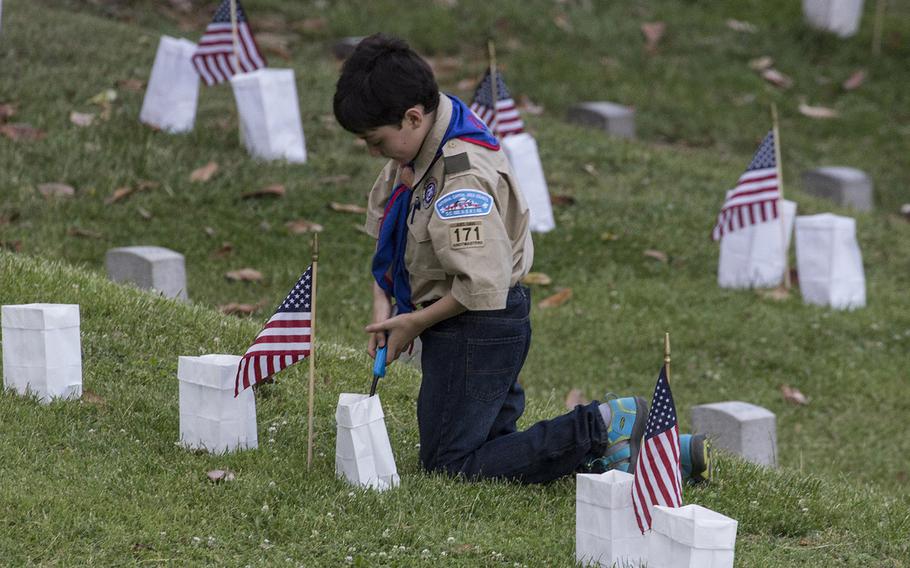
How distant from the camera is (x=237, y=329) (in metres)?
5.33

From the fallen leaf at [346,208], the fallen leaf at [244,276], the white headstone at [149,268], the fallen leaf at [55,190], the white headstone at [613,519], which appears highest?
the white headstone at [613,519]

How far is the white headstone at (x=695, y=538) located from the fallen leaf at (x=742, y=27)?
10.7 m

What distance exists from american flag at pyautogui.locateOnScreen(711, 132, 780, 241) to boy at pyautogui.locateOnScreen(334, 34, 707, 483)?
3.58 m

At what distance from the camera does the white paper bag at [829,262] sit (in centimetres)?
767

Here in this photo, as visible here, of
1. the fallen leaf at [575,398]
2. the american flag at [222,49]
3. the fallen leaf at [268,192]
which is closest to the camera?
the fallen leaf at [575,398]

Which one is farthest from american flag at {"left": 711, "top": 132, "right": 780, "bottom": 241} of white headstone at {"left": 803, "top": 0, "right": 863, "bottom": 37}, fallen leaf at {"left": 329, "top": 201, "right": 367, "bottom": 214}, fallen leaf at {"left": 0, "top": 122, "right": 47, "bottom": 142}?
white headstone at {"left": 803, "top": 0, "right": 863, "bottom": 37}

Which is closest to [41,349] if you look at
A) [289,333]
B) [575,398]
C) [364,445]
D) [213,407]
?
[213,407]

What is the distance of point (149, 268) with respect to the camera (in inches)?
251

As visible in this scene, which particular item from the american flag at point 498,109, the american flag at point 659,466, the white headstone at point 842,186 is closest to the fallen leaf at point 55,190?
the american flag at point 498,109

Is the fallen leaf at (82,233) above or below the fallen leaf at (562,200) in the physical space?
above

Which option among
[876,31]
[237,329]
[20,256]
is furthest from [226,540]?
[876,31]

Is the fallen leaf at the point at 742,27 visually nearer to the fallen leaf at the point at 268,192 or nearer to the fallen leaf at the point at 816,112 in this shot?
the fallen leaf at the point at 816,112

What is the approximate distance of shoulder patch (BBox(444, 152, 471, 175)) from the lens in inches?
151

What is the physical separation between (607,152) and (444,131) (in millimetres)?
6063
